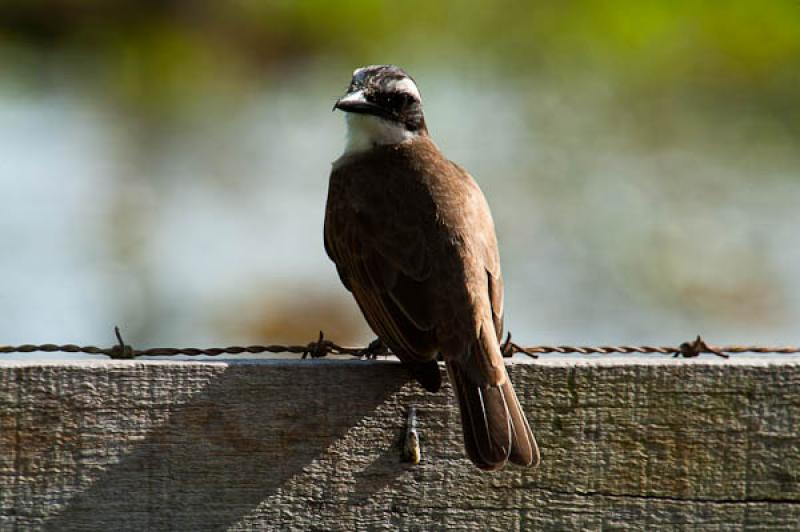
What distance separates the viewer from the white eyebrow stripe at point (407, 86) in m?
5.36

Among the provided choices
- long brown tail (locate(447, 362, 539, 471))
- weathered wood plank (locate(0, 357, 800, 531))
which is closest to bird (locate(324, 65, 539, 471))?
long brown tail (locate(447, 362, 539, 471))

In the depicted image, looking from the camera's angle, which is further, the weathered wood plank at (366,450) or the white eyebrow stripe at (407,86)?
the white eyebrow stripe at (407,86)

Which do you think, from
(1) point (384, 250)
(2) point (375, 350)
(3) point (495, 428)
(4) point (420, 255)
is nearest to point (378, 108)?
(1) point (384, 250)

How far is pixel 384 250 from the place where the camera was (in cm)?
442

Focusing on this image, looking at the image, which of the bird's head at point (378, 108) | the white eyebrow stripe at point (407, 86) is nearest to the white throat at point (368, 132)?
the bird's head at point (378, 108)

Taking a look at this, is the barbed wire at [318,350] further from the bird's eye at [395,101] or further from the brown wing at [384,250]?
the bird's eye at [395,101]

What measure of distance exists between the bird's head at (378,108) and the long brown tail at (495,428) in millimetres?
2074

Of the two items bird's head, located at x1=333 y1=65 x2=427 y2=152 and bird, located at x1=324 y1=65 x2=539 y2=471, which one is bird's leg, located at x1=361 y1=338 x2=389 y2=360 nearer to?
bird, located at x1=324 y1=65 x2=539 y2=471

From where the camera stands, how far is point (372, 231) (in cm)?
456

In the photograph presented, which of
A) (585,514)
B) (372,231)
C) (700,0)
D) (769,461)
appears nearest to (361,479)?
(585,514)

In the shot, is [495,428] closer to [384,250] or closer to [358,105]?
[384,250]

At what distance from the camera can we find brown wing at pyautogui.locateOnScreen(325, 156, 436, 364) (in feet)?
13.4

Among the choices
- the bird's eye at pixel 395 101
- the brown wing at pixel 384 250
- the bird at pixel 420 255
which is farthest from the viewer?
the bird's eye at pixel 395 101

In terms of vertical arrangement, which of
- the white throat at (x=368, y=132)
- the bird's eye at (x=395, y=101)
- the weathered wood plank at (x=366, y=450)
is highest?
the bird's eye at (x=395, y=101)
